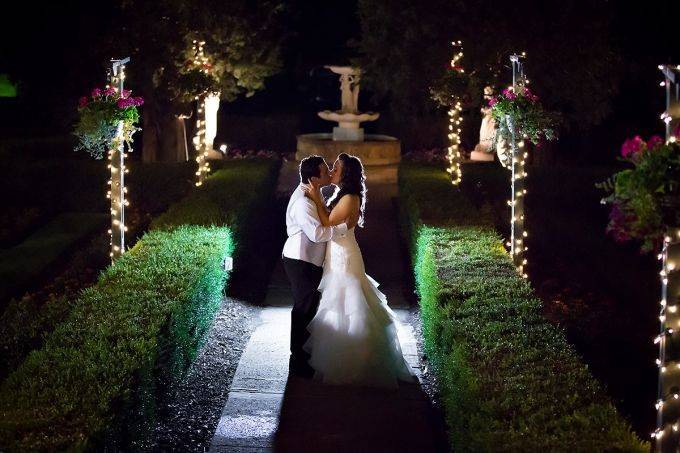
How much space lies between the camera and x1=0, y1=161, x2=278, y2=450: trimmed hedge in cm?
490

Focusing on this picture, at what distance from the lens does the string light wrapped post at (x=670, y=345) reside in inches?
203

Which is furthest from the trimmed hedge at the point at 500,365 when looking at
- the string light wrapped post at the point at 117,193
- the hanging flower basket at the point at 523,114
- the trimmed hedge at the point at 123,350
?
the string light wrapped post at the point at 117,193

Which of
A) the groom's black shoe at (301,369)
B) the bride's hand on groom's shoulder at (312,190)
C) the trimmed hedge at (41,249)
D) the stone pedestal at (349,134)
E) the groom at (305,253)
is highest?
the stone pedestal at (349,134)

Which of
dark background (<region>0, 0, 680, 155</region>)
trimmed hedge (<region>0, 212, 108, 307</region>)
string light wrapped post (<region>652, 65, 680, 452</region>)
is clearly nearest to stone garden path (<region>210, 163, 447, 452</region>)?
string light wrapped post (<region>652, 65, 680, 452</region>)

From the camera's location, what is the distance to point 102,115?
376 inches

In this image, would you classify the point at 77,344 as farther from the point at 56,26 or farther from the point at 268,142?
the point at 268,142

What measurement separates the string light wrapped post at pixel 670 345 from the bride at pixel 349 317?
2.66 m

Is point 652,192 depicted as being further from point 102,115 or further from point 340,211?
point 102,115

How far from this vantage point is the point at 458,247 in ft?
31.7

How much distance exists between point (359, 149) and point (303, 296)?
15275 mm

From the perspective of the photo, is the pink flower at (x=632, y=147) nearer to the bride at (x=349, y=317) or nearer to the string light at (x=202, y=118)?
the bride at (x=349, y=317)

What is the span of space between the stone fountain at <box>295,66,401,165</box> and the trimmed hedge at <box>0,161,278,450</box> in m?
12.5

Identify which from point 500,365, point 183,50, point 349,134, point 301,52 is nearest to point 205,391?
point 500,365

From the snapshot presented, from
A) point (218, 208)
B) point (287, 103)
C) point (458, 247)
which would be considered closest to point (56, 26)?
point (218, 208)
